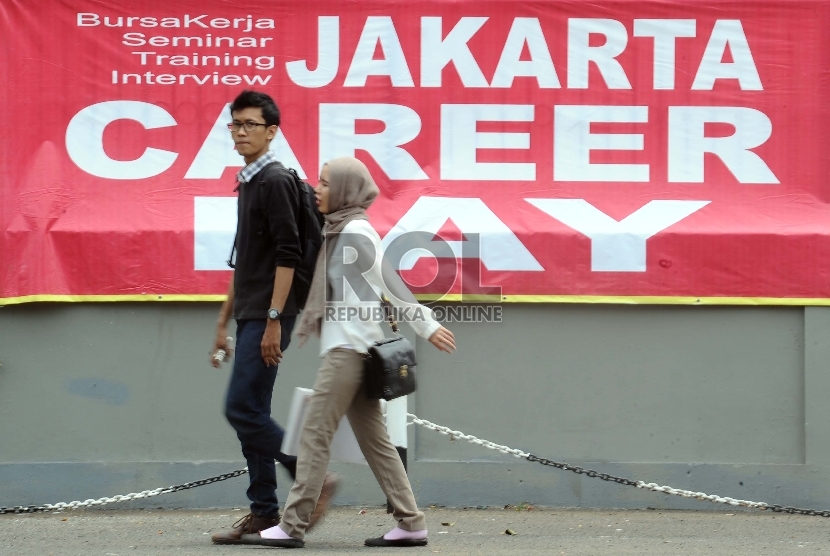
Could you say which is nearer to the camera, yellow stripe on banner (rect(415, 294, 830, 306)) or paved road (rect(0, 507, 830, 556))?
paved road (rect(0, 507, 830, 556))

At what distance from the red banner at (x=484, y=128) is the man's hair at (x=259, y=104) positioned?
1.40 meters

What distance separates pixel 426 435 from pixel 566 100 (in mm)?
2259

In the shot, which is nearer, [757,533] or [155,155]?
[757,533]

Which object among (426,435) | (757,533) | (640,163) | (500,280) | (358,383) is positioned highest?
(640,163)

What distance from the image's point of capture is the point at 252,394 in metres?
5.38

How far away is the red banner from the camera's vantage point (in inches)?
274

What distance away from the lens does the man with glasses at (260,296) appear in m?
5.37

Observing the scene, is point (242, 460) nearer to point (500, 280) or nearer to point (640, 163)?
point (500, 280)

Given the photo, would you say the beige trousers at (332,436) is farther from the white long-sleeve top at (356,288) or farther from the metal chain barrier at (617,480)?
the metal chain barrier at (617,480)

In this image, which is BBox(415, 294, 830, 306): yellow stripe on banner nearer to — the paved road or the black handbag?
the paved road

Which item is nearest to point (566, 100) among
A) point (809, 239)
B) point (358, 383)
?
point (809, 239)

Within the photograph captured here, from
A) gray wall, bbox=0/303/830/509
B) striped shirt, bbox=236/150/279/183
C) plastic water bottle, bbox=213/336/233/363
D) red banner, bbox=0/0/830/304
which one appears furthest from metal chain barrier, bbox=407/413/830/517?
striped shirt, bbox=236/150/279/183

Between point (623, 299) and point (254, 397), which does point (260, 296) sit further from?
point (623, 299)

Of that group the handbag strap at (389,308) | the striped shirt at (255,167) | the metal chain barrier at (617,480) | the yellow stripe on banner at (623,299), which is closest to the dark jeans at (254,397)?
the handbag strap at (389,308)
